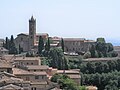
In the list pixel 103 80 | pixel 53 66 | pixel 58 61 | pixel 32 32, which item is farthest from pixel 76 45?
pixel 103 80

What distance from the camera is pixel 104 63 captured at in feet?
176

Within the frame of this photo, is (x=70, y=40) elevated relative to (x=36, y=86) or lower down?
elevated

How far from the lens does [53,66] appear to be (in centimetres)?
5444

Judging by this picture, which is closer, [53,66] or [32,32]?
[53,66]

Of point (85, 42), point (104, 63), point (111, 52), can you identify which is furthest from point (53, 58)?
point (85, 42)

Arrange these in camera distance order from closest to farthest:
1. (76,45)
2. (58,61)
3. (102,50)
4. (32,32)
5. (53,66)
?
(53,66)
(58,61)
(102,50)
(76,45)
(32,32)

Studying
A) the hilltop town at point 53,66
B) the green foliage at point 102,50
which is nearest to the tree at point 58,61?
the hilltop town at point 53,66

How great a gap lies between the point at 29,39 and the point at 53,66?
26214mm

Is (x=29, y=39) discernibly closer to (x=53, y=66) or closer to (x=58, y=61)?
(x=58, y=61)

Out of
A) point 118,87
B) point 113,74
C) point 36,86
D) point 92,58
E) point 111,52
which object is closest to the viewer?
point 36,86

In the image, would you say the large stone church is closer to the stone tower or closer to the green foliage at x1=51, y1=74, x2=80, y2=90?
the stone tower

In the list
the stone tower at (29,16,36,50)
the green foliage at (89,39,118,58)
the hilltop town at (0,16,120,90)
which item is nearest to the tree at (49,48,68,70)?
the hilltop town at (0,16,120,90)

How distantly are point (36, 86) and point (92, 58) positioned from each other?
24482 millimetres

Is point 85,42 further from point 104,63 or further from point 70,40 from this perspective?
point 104,63
